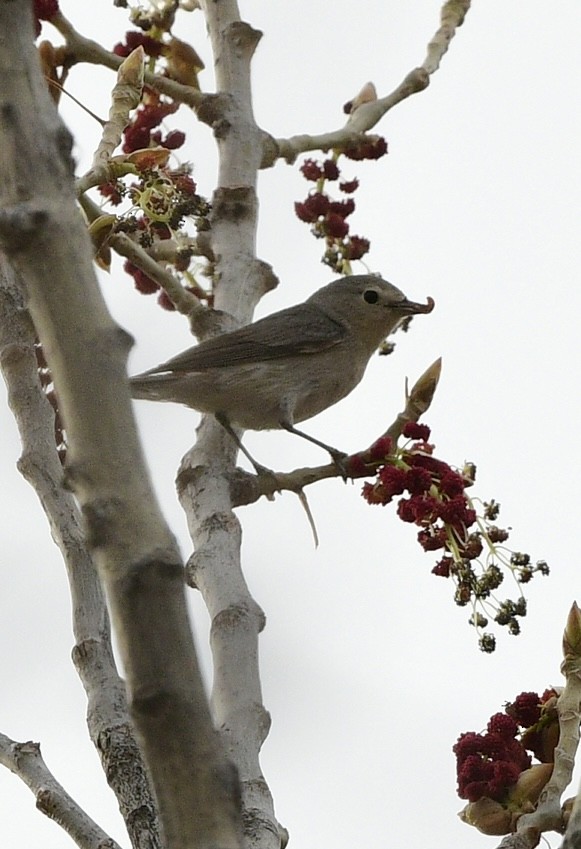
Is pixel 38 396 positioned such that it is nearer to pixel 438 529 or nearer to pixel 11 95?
pixel 438 529

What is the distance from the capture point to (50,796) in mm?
2783

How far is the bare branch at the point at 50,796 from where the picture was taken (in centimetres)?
270

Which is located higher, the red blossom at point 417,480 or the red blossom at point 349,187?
the red blossom at point 349,187

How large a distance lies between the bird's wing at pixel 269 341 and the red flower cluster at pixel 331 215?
0.46 m

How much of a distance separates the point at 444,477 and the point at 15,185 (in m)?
2.37

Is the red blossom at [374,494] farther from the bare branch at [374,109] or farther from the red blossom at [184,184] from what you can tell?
the bare branch at [374,109]

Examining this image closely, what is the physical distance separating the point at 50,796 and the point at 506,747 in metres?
1.11

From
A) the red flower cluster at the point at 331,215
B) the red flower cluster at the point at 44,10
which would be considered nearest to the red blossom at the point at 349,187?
the red flower cluster at the point at 331,215

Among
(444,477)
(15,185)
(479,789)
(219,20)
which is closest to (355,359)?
(219,20)

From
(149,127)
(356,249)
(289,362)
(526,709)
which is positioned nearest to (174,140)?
(149,127)

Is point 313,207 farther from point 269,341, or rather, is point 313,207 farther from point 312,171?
point 269,341

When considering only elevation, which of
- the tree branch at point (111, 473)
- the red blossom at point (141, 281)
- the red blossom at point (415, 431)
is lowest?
the tree branch at point (111, 473)

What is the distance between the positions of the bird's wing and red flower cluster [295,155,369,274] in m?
0.46

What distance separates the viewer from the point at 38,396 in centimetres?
309
